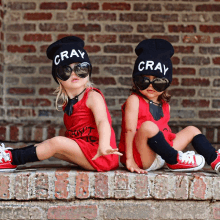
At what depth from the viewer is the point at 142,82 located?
207 cm

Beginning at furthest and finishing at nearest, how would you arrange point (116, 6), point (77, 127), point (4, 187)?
point (116, 6) → point (77, 127) → point (4, 187)

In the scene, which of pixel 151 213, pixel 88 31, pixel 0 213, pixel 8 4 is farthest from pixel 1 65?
pixel 151 213

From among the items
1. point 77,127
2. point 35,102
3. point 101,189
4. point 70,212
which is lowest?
point 70,212

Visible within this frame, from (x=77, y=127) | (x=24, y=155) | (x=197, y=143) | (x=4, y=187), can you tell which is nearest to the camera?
(x=4, y=187)

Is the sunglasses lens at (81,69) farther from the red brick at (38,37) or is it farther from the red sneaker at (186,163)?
the red brick at (38,37)

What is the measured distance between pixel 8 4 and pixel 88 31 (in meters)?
0.79

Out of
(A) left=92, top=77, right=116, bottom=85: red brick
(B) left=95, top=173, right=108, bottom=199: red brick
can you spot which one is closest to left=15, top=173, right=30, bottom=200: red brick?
(B) left=95, top=173, right=108, bottom=199: red brick

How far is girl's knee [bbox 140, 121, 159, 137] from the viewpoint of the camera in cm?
193

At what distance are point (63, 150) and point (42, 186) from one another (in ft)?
0.75

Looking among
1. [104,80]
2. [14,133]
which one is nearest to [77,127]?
[14,133]

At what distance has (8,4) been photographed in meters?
3.14

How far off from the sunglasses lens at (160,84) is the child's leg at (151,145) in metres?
0.25

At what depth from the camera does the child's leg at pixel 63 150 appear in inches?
75.1

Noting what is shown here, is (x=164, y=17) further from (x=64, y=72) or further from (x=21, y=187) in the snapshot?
(x=21, y=187)
